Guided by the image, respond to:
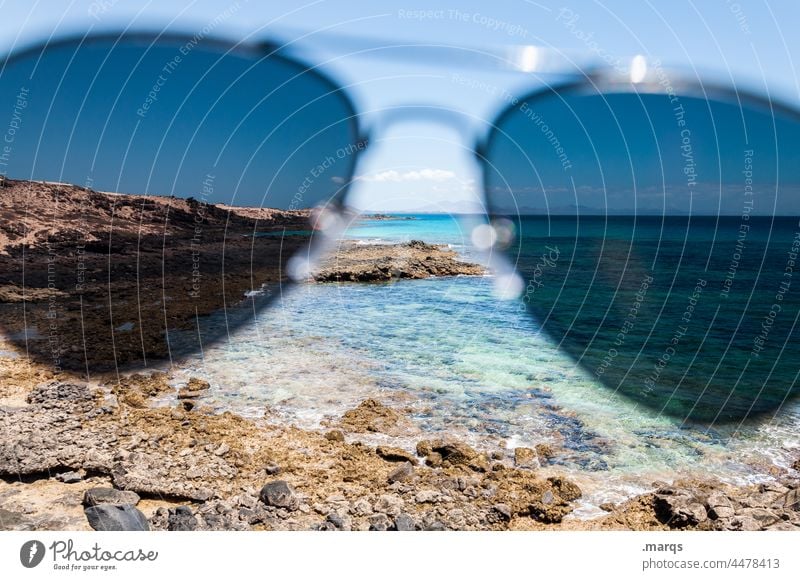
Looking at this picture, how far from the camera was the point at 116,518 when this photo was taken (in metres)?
4.21

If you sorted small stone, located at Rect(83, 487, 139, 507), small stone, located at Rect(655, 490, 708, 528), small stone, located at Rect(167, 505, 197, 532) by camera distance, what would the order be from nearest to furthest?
small stone, located at Rect(167, 505, 197, 532) < small stone, located at Rect(83, 487, 139, 507) < small stone, located at Rect(655, 490, 708, 528)

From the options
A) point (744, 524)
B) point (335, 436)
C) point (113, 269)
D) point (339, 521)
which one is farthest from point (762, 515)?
point (113, 269)

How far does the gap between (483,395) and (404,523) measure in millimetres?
4254

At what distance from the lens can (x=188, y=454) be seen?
5.81 m

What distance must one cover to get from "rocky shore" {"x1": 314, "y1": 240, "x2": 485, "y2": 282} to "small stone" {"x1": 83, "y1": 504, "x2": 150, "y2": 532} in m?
17.9

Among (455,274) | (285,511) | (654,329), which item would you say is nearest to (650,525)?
(285,511)

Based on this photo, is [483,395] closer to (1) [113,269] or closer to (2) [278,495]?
(2) [278,495]

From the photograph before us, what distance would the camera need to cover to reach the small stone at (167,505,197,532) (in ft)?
14.1

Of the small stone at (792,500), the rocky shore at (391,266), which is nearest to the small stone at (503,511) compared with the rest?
the small stone at (792,500)

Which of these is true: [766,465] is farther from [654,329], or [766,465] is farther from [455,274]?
[455,274]

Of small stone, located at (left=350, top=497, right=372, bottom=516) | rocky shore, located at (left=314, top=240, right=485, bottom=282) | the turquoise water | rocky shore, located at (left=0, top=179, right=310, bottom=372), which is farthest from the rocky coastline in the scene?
rocky shore, located at (left=314, top=240, right=485, bottom=282)

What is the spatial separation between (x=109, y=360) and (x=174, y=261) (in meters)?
15.2

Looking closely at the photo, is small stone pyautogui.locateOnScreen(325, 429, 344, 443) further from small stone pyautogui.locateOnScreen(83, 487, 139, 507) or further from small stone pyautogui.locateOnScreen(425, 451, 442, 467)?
small stone pyautogui.locateOnScreen(83, 487, 139, 507)
